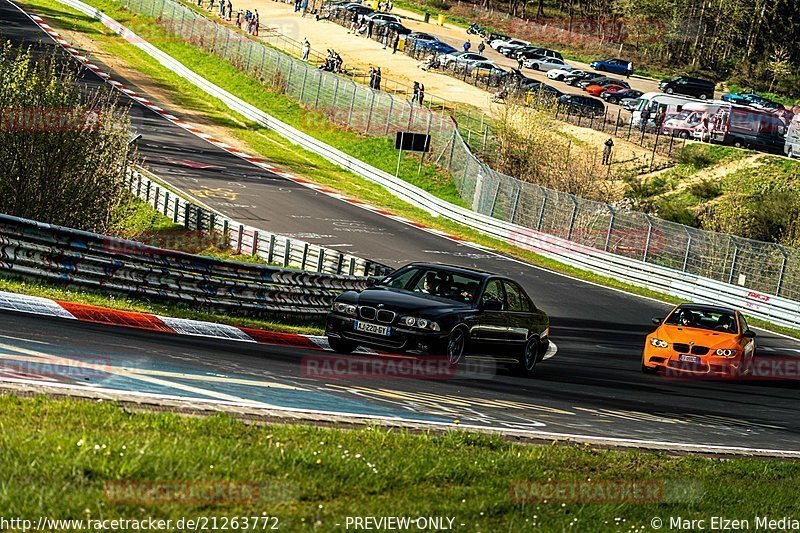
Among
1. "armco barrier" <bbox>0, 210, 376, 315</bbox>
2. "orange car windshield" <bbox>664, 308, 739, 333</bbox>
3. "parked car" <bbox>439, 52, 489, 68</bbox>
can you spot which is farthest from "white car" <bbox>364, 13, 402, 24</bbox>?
"orange car windshield" <bbox>664, 308, 739, 333</bbox>

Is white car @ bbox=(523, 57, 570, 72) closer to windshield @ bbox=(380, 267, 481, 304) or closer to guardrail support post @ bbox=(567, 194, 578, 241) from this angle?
guardrail support post @ bbox=(567, 194, 578, 241)

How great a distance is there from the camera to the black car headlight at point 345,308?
13.9 metres

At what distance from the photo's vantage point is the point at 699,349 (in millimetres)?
18312

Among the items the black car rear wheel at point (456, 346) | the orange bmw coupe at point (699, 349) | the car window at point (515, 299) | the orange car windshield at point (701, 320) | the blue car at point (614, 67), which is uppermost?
the blue car at point (614, 67)

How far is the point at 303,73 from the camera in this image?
58.2 meters

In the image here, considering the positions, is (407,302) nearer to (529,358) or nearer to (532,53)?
(529,358)

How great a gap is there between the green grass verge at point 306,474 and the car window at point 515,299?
712cm

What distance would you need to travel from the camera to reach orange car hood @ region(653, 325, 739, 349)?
18.4 meters

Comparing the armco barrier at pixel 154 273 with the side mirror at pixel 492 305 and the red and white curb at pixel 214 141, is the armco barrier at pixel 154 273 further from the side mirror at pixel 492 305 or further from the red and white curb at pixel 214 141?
the red and white curb at pixel 214 141

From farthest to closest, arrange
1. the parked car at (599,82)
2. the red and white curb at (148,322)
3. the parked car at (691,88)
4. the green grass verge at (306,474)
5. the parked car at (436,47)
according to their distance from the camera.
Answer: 1. the parked car at (436,47)
2. the parked car at (691,88)
3. the parked car at (599,82)
4. the red and white curb at (148,322)
5. the green grass verge at (306,474)

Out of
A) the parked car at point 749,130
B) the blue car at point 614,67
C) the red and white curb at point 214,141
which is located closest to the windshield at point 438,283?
the red and white curb at point 214,141

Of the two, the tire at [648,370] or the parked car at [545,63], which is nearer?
the tire at [648,370]

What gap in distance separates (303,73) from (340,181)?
1411cm

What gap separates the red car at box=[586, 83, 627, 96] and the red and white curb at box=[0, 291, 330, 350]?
61149 mm
